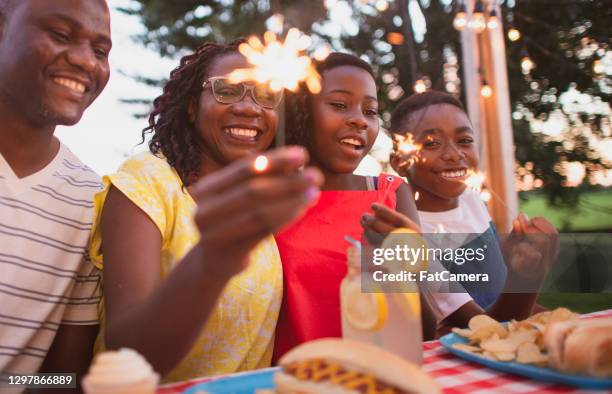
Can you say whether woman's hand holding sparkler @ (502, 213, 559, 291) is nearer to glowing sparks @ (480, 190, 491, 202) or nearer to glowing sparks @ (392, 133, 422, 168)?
glowing sparks @ (392, 133, 422, 168)

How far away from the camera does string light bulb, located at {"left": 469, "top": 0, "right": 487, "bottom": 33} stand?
4.03 meters

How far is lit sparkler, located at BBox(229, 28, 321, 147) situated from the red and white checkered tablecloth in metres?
1.05

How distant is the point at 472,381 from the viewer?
44.8 inches

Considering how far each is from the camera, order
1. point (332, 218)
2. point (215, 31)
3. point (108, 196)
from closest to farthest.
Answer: point (108, 196)
point (332, 218)
point (215, 31)

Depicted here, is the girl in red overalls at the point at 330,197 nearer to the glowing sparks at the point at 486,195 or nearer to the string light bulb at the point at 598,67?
the glowing sparks at the point at 486,195

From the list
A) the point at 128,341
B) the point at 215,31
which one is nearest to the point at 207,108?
the point at 128,341

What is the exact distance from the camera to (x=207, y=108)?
1772 mm

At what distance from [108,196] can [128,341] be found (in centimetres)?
50

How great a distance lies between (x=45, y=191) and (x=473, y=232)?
194 centimetres

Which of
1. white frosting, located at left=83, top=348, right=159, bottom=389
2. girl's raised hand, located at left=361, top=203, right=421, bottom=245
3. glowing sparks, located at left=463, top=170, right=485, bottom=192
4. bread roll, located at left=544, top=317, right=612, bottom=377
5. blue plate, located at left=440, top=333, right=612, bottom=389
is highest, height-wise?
glowing sparks, located at left=463, top=170, right=485, bottom=192

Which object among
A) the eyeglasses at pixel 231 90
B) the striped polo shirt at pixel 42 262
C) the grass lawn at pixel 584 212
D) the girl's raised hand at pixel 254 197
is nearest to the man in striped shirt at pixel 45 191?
the striped polo shirt at pixel 42 262

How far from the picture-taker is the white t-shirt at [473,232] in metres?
2.32

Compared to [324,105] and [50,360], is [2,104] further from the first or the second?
[324,105]

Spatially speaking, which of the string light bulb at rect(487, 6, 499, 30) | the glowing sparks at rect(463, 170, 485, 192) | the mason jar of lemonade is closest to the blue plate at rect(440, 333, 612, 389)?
the mason jar of lemonade
